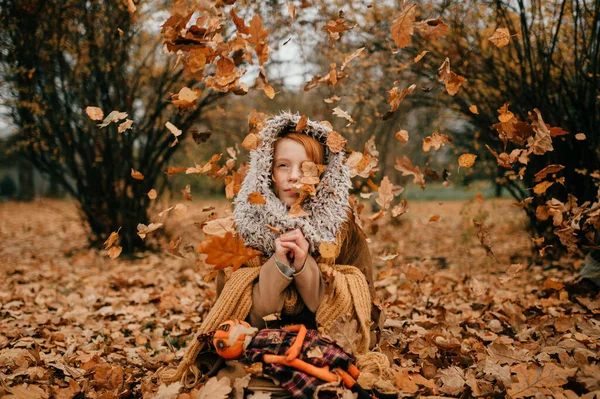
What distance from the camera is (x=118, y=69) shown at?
5527 millimetres

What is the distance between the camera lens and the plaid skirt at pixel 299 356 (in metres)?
1.73

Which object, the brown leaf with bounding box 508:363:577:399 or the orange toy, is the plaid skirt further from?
the brown leaf with bounding box 508:363:577:399

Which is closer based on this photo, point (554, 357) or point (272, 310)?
point (272, 310)

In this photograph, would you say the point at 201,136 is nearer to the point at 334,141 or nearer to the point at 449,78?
the point at 334,141

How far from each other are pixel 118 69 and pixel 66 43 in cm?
73

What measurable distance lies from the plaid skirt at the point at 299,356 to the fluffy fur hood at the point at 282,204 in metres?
0.40

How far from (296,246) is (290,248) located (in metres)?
0.03

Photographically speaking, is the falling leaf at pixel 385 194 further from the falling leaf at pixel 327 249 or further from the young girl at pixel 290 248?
the falling leaf at pixel 327 249

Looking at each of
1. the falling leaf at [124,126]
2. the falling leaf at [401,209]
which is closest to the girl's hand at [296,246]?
the falling leaf at [401,209]

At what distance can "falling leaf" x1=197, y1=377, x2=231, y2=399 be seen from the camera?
1.78m

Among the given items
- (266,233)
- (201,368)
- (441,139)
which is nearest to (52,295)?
(201,368)

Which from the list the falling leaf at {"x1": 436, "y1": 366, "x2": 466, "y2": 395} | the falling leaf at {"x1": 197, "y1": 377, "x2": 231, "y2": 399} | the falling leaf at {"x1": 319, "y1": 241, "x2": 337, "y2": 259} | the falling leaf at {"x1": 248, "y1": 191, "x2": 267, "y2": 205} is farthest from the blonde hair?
the falling leaf at {"x1": 436, "y1": 366, "x2": 466, "y2": 395}

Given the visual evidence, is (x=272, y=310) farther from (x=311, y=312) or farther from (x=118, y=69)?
(x=118, y=69)

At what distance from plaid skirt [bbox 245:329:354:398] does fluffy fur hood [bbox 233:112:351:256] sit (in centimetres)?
40
